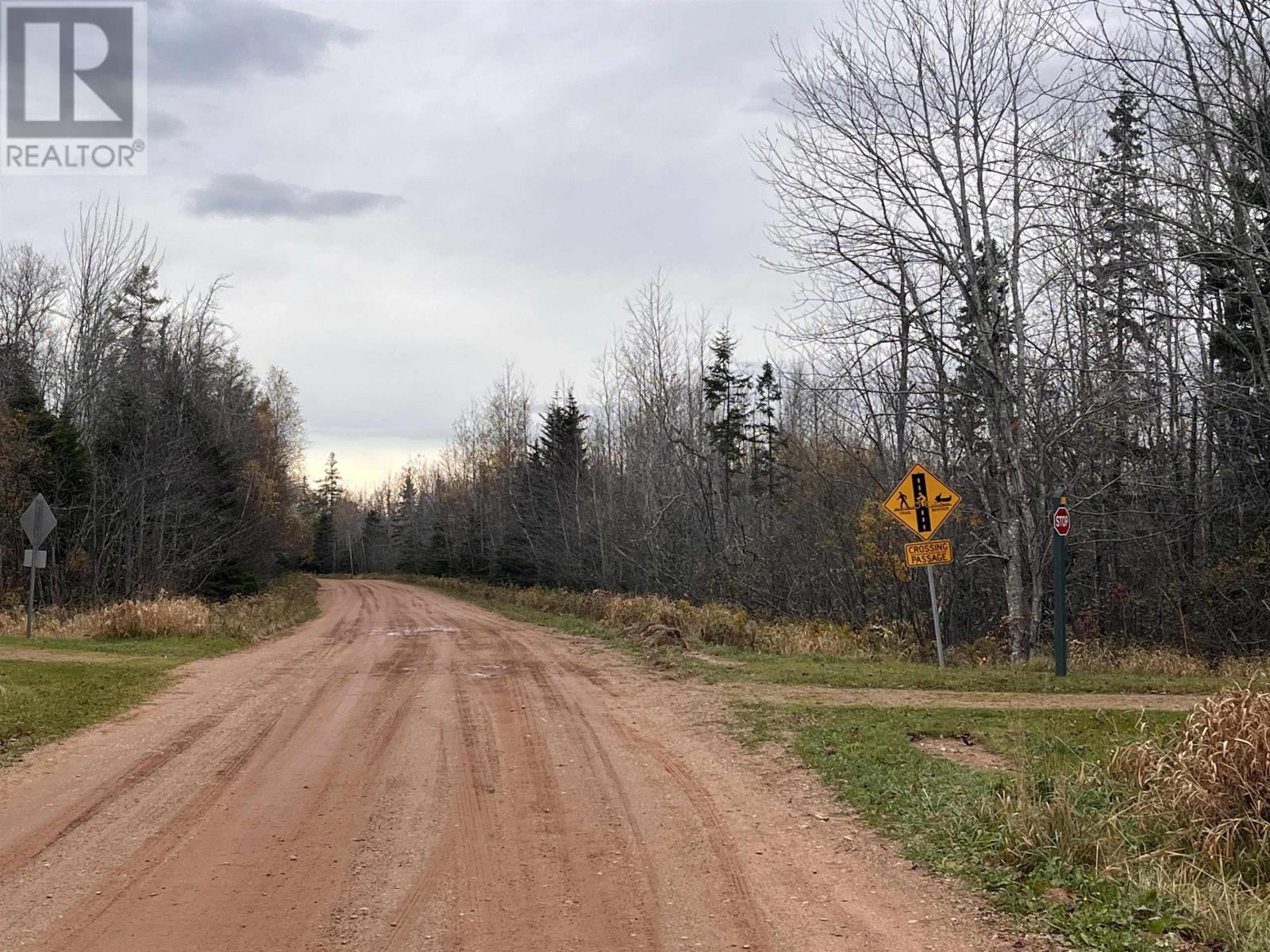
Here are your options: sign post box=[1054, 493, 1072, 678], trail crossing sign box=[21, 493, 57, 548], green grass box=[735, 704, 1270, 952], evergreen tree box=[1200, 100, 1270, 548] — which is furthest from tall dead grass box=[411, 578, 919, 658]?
trail crossing sign box=[21, 493, 57, 548]

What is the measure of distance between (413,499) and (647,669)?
8630 cm

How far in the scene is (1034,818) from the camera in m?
5.55

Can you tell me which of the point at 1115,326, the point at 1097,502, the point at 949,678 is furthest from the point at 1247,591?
the point at 949,678

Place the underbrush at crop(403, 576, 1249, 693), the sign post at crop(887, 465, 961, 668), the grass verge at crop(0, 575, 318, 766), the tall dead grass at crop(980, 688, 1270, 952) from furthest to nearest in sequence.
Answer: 1. the sign post at crop(887, 465, 961, 668)
2. the underbrush at crop(403, 576, 1249, 693)
3. the grass verge at crop(0, 575, 318, 766)
4. the tall dead grass at crop(980, 688, 1270, 952)

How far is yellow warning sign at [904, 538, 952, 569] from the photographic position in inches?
540

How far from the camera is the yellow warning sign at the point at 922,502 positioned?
14055 millimetres

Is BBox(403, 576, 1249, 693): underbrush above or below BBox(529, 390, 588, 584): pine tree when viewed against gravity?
below

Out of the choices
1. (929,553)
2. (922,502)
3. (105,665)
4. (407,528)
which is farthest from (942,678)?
(407,528)

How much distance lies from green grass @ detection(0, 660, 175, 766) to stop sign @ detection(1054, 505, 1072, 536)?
39.3 feet

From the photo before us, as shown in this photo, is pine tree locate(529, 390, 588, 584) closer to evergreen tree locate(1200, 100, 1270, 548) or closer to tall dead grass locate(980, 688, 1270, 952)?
evergreen tree locate(1200, 100, 1270, 548)

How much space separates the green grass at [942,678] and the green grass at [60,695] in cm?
756

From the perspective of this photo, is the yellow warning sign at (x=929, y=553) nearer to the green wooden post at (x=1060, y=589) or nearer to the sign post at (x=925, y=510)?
the sign post at (x=925, y=510)

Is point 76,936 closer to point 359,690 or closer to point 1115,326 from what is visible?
point 359,690

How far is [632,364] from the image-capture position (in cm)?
3309
